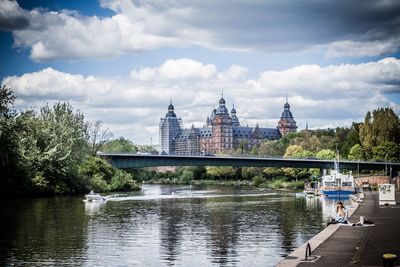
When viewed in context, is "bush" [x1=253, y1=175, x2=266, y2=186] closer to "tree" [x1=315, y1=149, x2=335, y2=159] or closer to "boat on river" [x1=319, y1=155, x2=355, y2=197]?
"tree" [x1=315, y1=149, x2=335, y2=159]

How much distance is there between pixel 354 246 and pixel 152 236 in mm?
16304

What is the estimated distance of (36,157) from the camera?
9575cm

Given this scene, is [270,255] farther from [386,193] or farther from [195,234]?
[386,193]

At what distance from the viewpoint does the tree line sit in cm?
8288

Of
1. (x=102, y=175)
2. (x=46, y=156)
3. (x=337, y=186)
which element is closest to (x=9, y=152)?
(x=46, y=156)

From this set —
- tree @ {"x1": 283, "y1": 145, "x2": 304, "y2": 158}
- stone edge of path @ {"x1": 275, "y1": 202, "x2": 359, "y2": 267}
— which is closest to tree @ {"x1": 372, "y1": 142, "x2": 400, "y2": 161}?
tree @ {"x1": 283, "y1": 145, "x2": 304, "y2": 158}

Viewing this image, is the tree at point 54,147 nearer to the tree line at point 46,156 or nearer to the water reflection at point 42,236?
the tree line at point 46,156

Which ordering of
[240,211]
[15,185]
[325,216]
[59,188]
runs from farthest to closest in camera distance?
1. [59,188]
2. [15,185]
3. [240,211]
4. [325,216]

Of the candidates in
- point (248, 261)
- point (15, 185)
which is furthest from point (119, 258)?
point (15, 185)

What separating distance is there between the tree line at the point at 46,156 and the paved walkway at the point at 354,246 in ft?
162

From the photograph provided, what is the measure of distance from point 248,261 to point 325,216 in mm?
31593

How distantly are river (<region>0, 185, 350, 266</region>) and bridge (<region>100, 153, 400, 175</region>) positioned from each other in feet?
215

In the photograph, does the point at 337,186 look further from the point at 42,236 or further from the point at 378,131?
the point at 42,236

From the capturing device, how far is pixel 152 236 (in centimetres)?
4612
